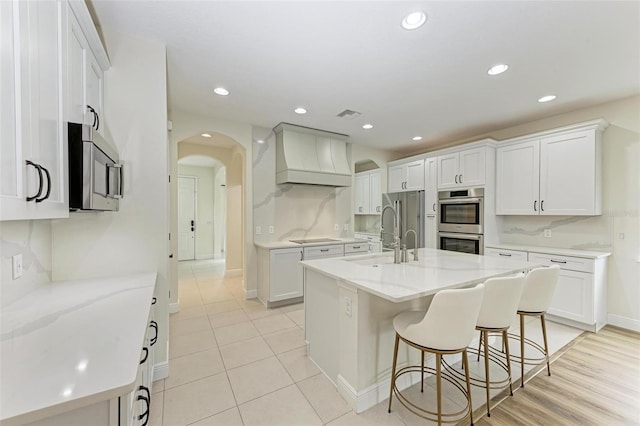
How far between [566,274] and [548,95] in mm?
2132

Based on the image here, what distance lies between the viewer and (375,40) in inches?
81.3

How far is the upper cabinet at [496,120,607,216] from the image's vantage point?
10.3 feet

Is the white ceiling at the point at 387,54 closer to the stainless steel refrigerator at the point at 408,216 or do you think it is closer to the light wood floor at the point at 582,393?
the stainless steel refrigerator at the point at 408,216

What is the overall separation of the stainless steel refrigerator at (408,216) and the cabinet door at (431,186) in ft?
0.37

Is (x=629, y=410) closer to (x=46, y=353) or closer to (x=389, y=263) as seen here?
(x=389, y=263)

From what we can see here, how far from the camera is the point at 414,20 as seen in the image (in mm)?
1845

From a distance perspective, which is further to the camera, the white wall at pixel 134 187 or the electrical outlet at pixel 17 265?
the white wall at pixel 134 187

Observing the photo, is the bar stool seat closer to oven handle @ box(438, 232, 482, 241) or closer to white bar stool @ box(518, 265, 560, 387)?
white bar stool @ box(518, 265, 560, 387)

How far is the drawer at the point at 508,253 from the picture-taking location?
11.4 feet

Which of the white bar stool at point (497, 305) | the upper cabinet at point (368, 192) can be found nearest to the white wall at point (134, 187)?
the white bar stool at point (497, 305)

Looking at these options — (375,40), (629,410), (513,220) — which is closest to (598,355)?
(629,410)

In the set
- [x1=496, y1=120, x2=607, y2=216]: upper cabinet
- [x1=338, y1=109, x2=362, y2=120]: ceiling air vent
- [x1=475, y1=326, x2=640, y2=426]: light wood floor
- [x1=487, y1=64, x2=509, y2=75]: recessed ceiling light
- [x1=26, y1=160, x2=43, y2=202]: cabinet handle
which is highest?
[x1=338, y1=109, x2=362, y2=120]: ceiling air vent

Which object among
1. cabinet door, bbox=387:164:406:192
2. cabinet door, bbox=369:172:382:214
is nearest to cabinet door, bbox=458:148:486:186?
cabinet door, bbox=387:164:406:192

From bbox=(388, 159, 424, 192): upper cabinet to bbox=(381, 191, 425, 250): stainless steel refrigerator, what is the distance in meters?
0.12
